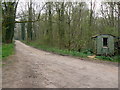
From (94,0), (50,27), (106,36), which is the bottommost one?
(106,36)

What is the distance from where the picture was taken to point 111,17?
784 inches

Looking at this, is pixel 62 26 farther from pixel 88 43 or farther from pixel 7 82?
pixel 7 82

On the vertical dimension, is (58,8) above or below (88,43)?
above

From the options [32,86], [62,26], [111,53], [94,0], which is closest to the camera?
[32,86]

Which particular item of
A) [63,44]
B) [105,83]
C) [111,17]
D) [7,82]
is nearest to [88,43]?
[63,44]

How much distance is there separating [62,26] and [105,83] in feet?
47.9

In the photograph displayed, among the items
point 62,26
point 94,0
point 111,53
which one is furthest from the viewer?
point 94,0

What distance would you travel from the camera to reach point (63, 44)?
18.6m

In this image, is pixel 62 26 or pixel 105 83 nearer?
pixel 105 83

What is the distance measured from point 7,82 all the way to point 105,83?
356 centimetres

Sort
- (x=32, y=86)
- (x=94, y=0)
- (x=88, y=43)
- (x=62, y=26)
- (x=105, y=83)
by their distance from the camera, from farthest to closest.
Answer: (x=94, y=0) → (x=62, y=26) → (x=88, y=43) → (x=105, y=83) → (x=32, y=86)

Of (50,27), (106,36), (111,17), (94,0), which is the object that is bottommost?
(106,36)

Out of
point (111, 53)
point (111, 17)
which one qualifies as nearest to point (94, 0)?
point (111, 17)

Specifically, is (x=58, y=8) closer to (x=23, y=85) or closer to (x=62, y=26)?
(x=62, y=26)
